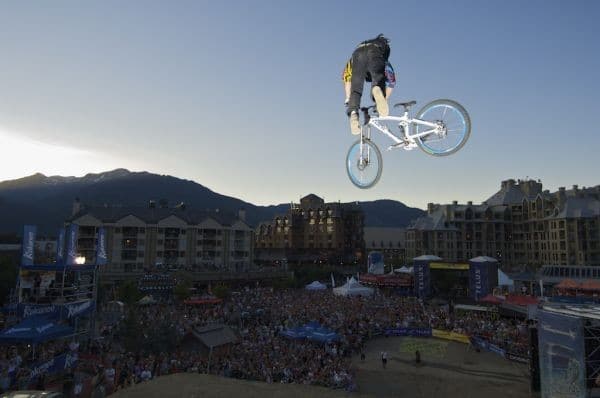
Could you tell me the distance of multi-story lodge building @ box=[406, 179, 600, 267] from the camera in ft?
268

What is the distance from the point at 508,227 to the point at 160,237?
73269mm

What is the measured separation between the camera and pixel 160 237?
242 ft

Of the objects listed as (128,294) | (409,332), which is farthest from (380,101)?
(128,294)

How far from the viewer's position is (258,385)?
16.7m

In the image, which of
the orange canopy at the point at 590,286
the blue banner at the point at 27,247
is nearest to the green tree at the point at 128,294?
the blue banner at the point at 27,247

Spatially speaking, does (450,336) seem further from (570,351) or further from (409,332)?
(570,351)

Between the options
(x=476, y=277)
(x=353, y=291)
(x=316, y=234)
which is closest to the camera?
(x=353, y=291)

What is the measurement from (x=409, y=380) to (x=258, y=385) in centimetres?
1167

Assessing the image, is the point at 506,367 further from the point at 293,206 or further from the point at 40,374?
the point at 293,206

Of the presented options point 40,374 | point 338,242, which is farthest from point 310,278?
point 40,374

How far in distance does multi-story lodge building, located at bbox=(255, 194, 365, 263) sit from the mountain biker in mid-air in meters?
99.2

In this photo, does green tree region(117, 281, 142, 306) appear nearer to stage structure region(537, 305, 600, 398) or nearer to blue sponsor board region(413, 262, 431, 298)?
blue sponsor board region(413, 262, 431, 298)

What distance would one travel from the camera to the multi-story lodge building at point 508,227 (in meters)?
81.8

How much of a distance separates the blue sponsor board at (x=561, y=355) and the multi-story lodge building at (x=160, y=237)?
57.8 meters
